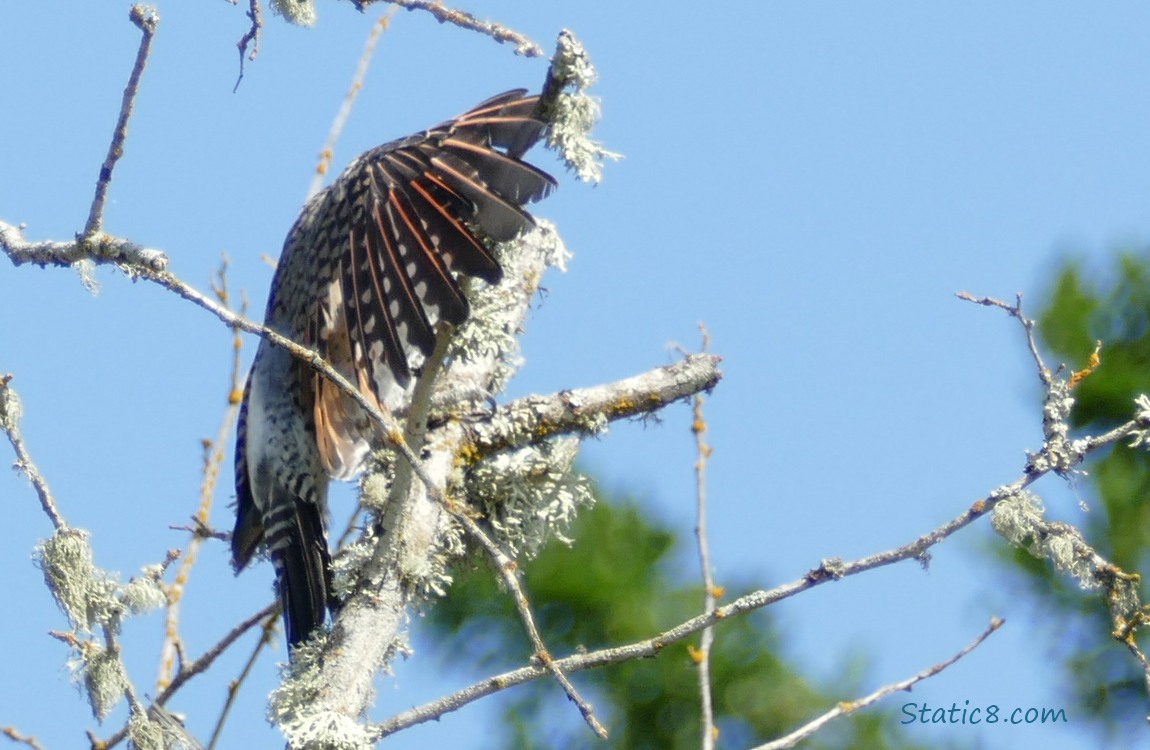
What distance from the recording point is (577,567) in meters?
5.70

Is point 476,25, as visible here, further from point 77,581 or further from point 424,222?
point 77,581

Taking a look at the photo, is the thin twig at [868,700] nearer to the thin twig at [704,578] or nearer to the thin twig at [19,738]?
the thin twig at [704,578]

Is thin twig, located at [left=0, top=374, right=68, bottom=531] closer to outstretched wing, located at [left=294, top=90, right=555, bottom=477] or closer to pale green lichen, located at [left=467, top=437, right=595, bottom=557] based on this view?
outstretched wing, located at [left=294, top=90, right=555, bottom=477]

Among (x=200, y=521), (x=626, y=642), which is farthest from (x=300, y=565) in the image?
(x=626, y=642)

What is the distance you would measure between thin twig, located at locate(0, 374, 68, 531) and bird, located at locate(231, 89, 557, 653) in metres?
0.58

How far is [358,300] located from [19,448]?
0.76 m

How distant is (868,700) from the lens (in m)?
2.55

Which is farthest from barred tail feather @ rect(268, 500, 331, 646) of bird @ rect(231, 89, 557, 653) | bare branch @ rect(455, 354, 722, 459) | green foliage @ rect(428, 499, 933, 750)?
green foliage @ rect(428, 499, 933, 750)

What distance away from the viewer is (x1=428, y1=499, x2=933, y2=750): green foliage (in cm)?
526

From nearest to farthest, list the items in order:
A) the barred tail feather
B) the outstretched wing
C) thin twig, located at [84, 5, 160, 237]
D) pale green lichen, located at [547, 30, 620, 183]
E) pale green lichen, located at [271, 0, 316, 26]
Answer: thin twig, located at [84, 5, 160, 237] → pale green lichen, located at [547, 30, 620, 183] → the outstretched wing → pale green lichen, located at [271, 0, 316, 26] → the barred tail feather

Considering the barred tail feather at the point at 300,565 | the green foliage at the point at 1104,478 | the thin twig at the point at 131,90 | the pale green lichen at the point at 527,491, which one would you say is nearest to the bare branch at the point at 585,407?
the pale green lichen at the point at 527,491

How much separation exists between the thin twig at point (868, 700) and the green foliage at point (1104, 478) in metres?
2.90

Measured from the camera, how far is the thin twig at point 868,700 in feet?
8.14

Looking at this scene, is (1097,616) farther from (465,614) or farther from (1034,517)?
(1034,517)
